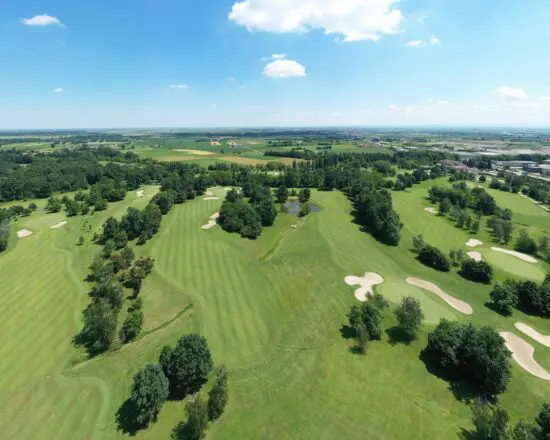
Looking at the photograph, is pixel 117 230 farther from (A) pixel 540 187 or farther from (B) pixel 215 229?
(A) pixel 540 187

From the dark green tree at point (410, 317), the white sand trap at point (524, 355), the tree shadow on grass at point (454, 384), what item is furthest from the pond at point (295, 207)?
the white sand trap at point (524, 355)

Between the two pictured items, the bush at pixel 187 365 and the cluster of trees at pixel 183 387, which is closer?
the cluster of trees at pixel 183 387

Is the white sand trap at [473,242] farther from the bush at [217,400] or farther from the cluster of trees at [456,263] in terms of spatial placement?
the bush at [217,400]

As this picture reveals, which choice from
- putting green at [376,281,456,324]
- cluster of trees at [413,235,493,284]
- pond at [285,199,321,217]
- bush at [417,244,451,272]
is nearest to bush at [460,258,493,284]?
cluster of trees at [413,235,493,284]

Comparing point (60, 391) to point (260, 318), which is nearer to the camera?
point (60, 391)

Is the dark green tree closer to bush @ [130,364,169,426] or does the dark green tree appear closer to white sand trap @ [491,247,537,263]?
bush @ [130,364,169,426]

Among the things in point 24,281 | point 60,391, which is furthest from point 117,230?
point 60,391
